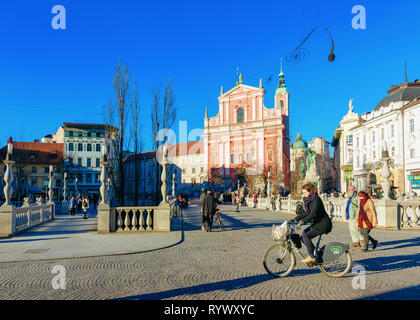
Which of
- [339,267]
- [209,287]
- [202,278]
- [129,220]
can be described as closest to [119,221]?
[129,220]

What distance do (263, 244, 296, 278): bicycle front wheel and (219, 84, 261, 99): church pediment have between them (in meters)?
65.1

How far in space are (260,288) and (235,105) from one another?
6829 cm

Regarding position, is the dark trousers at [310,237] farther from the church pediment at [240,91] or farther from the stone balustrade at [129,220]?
the church pediment at [240,91]

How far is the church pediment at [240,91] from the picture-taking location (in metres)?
70.1

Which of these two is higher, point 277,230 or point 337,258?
point 277,230

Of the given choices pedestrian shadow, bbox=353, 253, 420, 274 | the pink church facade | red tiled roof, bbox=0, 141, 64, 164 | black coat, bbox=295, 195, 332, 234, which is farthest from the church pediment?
black coat, bbox=295, 195, 332, 234

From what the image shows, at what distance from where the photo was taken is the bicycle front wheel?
6.54 metres

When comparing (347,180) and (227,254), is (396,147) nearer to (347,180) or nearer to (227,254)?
(347,180)

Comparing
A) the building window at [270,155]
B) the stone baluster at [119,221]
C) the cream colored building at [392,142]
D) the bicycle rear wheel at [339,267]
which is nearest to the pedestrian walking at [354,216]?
the bicycle rear wheel at [339,267]

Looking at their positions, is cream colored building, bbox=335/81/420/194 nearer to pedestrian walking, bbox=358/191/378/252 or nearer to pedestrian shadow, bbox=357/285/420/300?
pedestrian walking, bbox=358/191/378/252

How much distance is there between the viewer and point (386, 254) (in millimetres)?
8820
